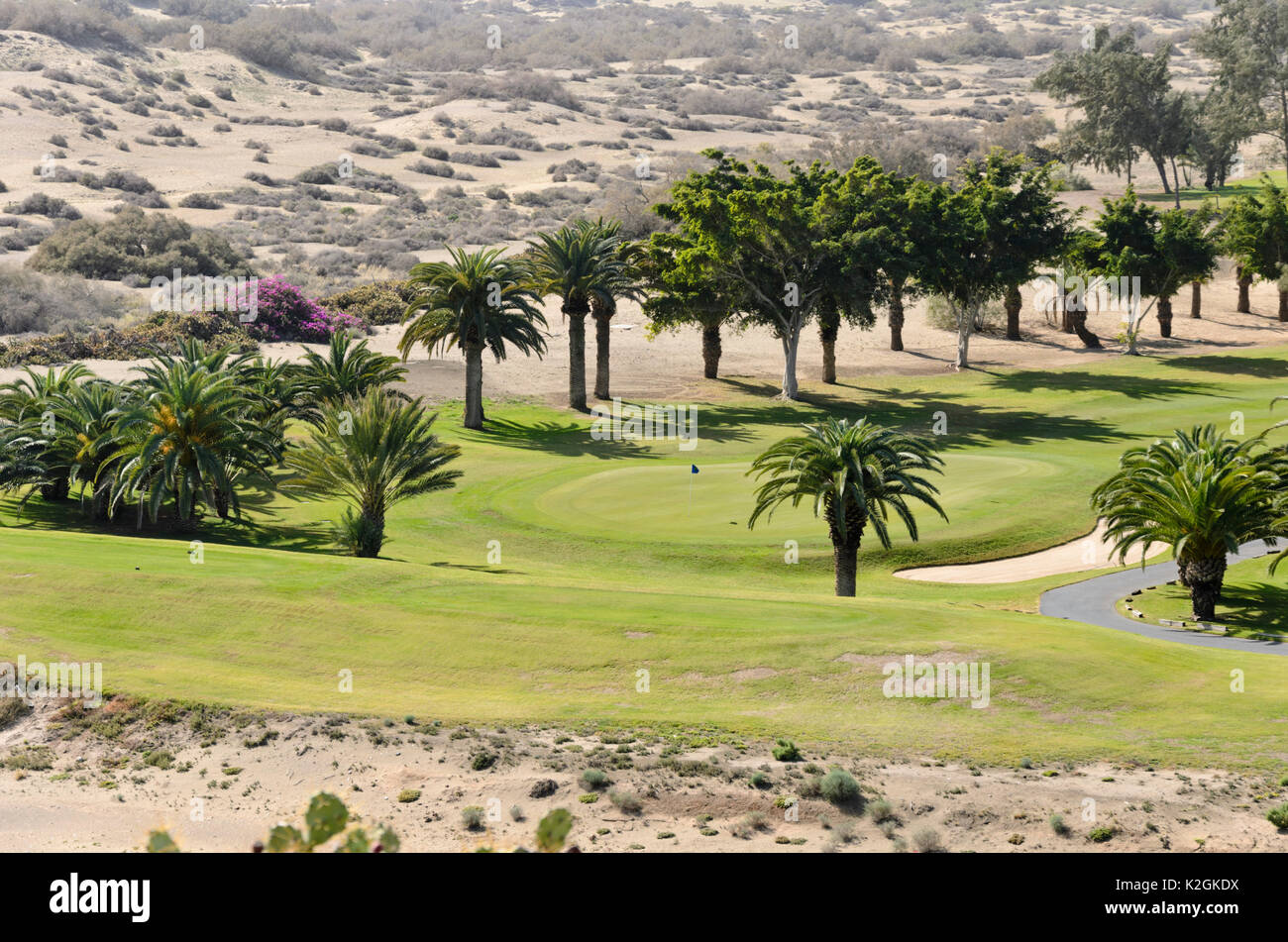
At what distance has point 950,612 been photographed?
1085 inches

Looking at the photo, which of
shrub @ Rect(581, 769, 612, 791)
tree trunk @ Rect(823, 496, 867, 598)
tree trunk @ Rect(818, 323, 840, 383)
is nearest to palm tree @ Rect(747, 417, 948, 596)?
tree trunk @ Rect(823, 496, 867, 598)

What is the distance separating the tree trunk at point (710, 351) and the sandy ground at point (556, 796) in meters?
53.3

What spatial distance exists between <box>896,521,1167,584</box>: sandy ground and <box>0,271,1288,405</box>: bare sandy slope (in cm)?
3155

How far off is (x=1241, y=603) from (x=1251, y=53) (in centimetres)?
10217

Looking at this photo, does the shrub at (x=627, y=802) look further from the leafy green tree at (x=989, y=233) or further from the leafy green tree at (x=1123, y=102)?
the leafy green tree at (x=1123, y=102)

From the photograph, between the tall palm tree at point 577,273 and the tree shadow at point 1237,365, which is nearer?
the tall palm tree at point 577,273

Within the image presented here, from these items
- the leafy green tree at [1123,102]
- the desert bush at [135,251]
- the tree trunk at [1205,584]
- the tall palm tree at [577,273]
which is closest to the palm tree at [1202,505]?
the tree trunk at [1205,584]

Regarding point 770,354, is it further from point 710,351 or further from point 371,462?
point 371,462

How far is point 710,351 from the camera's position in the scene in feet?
238

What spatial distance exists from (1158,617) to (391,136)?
106556 millimetres

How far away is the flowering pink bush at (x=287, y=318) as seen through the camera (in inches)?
2746

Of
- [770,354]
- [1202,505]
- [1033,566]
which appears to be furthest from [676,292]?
[1202,505]

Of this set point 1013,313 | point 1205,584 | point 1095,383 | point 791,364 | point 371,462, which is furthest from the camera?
point 1013,313

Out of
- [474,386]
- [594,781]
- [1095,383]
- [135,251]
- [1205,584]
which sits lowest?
[594,781]
